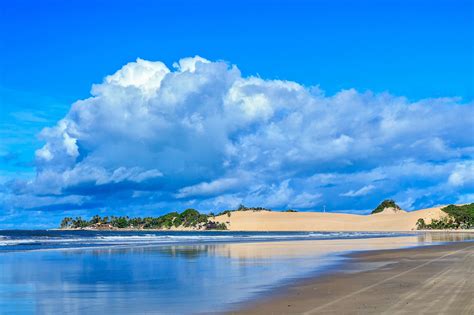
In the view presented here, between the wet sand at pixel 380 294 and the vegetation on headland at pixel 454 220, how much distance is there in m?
132

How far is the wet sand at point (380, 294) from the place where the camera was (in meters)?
15.8

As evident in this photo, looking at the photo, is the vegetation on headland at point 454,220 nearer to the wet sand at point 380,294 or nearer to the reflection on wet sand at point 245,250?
the reflection on wet sand at point 245,250

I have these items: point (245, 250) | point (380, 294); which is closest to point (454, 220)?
point (245, 250)

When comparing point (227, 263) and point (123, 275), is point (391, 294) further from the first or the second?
point (227, 263)

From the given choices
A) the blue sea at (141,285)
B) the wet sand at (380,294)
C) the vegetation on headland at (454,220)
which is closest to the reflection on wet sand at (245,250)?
the blue sea at (141,285)

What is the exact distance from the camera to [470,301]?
16500 millimetres

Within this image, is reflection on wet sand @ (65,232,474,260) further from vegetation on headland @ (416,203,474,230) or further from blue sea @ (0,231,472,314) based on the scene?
vegetation on headland @ (416,203,474,230)

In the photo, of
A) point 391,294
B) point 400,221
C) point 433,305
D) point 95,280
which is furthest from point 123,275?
point 400,221

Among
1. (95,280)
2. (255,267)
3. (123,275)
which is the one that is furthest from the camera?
(255,267)

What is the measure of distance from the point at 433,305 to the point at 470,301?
132 cm

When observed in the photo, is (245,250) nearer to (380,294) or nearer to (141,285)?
(141,285)

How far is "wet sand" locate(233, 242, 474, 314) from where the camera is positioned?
15758 millimetres

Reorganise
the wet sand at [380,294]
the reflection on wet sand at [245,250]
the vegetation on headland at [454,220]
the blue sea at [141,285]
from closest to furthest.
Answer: the wet sand at [380,294], the blue sea at [141,285], the reflection on wet sand at [245,250], the vegetation on headland at [454,220]

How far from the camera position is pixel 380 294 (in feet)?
61.9
